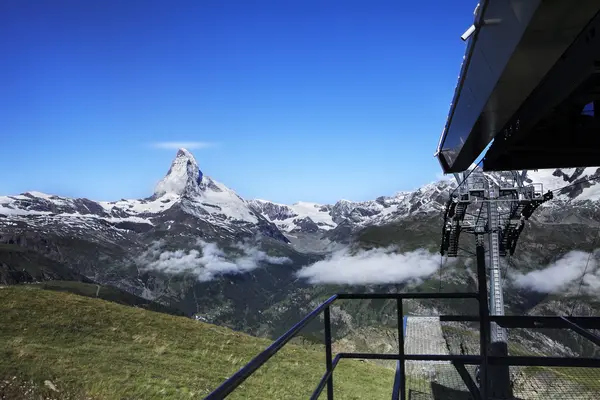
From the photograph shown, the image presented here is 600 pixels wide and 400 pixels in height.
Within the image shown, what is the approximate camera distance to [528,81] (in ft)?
10.5

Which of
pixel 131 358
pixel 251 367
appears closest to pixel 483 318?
pixel 251 367

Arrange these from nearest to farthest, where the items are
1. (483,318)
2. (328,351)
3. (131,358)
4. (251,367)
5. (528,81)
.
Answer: (251,367), (528,81), (328,351), (483,318), (131,358)

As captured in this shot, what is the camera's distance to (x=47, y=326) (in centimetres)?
1752

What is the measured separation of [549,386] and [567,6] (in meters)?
19.5

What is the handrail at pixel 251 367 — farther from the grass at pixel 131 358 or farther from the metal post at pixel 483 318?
the grass at pixel 131 358

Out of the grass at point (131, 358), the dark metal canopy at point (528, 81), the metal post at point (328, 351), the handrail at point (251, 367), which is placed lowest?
the grass at point (131, 358)

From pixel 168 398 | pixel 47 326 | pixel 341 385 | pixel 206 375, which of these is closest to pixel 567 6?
pixel 168 398

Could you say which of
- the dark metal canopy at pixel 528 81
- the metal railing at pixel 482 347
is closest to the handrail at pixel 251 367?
the metal railing at pixel 482 347

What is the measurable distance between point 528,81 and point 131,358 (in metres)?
15.2

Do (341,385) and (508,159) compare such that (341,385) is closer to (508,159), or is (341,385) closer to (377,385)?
(377,385)

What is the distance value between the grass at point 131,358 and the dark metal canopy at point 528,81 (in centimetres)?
1068

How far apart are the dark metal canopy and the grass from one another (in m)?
10.7

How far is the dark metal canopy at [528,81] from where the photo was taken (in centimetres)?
255

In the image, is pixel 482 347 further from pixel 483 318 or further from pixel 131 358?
pixel 131 358
